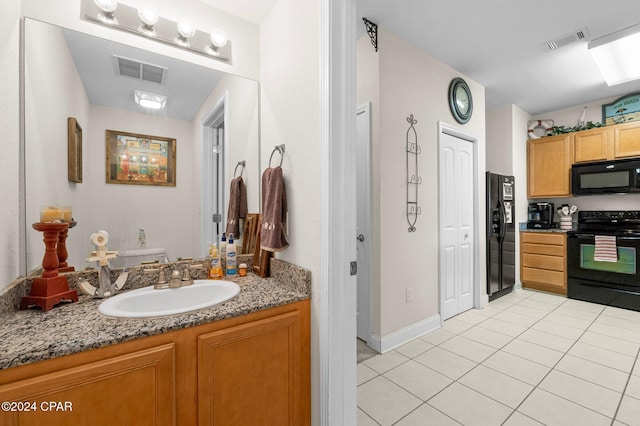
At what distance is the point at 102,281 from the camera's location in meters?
1.21

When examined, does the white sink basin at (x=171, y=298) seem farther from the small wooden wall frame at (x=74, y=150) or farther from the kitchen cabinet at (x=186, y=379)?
the small wooden wall frame at (x=74, y=150)

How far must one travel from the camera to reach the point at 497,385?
185 centimetres

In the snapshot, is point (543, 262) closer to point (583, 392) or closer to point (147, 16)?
point (583, 392)

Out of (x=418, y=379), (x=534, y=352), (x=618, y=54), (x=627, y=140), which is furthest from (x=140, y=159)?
(x=627, y=140)

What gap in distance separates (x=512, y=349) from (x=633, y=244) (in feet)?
7.67

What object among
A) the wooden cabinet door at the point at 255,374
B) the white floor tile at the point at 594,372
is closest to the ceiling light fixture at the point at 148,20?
the wooden cabinet door at the point at 255,374

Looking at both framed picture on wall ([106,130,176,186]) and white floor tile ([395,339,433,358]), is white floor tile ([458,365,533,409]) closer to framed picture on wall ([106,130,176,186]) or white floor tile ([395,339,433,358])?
white floor tile ([395,339,433,358])

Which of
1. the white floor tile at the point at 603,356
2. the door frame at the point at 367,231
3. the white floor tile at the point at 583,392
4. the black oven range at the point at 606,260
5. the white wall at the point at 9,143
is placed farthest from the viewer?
the black oven range at the point at 606,260

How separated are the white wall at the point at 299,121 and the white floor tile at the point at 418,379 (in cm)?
90

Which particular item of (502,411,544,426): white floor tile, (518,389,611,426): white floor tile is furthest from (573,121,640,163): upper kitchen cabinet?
(502,411,544,426): white floor tile

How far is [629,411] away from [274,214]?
2367 millimetres

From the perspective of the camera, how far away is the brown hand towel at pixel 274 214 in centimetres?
142

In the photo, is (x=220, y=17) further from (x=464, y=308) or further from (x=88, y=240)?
(x=464, y=308)

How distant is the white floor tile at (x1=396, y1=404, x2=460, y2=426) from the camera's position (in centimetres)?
153
